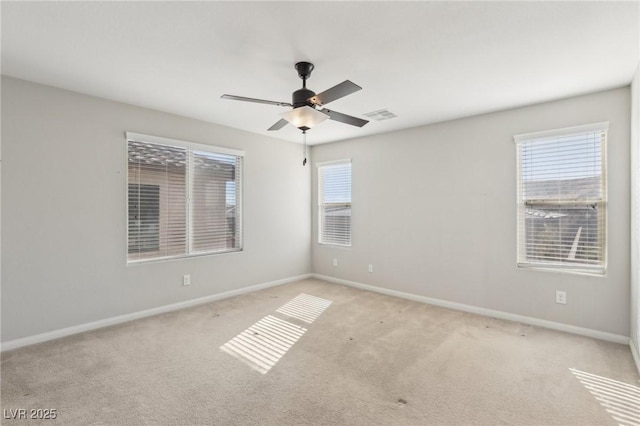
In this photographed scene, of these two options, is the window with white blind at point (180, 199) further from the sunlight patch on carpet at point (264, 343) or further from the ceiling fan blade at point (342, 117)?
the ceiling fan blade at point (342, 117)

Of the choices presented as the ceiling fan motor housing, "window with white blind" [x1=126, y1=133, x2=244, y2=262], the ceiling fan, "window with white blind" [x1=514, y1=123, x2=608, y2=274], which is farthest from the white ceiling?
"window with white blind" [x1=126, y1=133, x2=244, y2=262]

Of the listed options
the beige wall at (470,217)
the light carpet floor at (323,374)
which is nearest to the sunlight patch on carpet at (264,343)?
the light carpet floor at (323,374)

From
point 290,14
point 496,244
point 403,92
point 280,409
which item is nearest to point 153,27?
point 290,14

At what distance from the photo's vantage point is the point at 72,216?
10.7 feet

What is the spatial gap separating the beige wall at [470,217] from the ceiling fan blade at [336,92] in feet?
7.03

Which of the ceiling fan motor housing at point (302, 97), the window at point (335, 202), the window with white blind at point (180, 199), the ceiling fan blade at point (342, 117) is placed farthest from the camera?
the window at point (335, 202)

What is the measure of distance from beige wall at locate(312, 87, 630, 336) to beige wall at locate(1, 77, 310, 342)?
8.43 ft

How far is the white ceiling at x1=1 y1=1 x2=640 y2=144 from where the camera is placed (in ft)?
6.40

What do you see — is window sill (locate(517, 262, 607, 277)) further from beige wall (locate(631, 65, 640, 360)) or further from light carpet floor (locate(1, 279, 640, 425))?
light carpet floor (locate(1, 279, 640, 425))

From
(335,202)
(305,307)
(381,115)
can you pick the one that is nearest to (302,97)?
(381,115)

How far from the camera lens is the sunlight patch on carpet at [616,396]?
6.55 feet

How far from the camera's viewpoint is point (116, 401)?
2.14 meters

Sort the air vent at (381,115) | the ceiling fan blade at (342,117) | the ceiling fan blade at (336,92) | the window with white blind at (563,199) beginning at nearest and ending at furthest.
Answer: the ceiling fan blade at (336,92) < the ceiling fan blade at (342,117) < the window with white blind at (563,199) < the air vent at (381,115)

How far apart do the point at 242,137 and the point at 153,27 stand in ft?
8.81
